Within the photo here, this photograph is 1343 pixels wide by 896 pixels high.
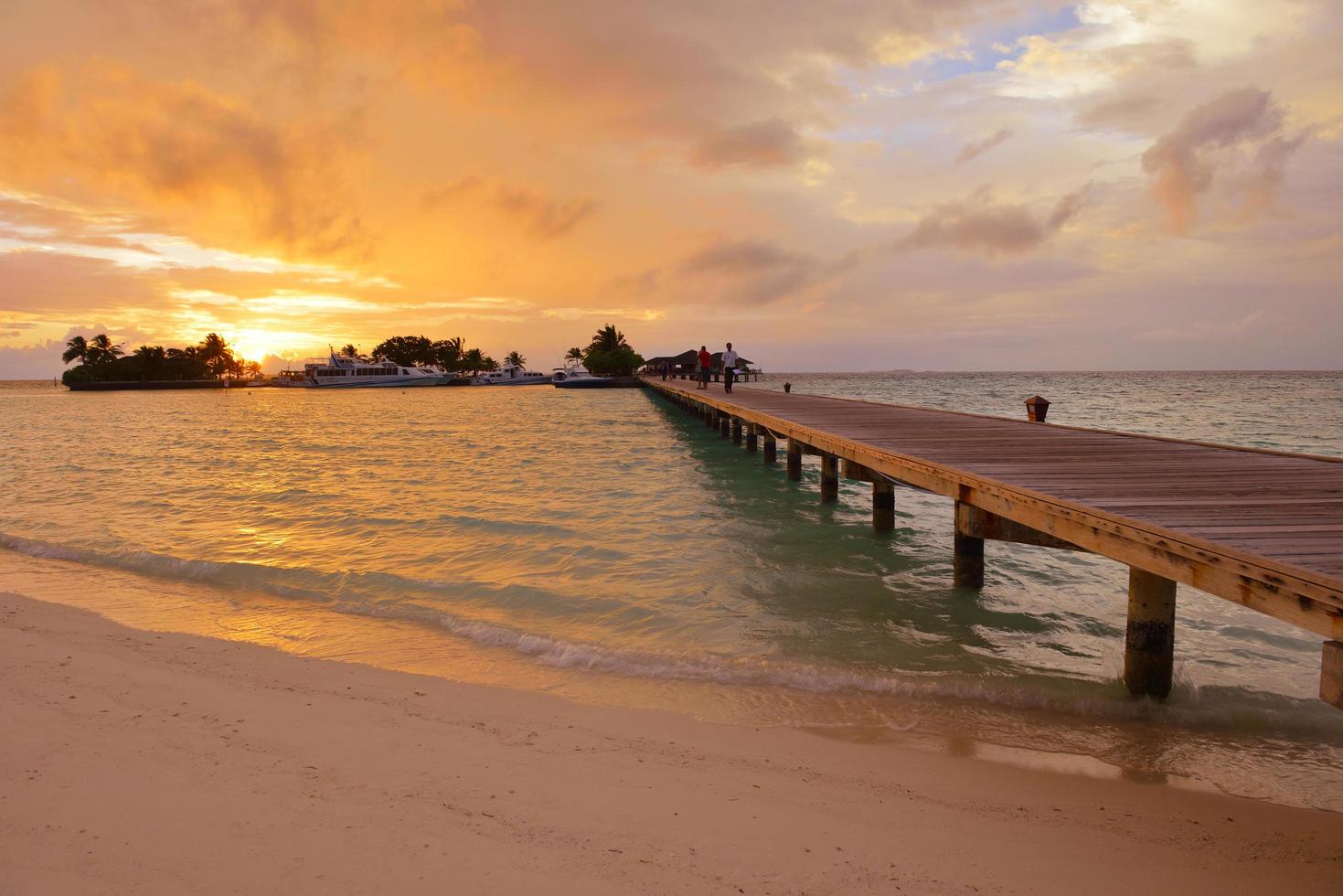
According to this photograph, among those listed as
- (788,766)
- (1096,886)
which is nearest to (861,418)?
(788,766)

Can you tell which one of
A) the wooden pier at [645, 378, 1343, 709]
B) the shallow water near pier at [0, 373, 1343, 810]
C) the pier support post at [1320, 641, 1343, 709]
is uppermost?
the wooden pier at [645, 378, 1343, 709]

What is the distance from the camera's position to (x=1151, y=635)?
16.5ft

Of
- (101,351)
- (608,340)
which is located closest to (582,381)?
(608,340)

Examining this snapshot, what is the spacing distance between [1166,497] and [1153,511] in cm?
55

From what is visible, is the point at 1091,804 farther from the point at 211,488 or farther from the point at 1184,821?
the point at 211,488

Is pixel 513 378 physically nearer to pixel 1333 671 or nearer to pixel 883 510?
pixel 883 510

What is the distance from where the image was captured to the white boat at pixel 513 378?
4048 inches

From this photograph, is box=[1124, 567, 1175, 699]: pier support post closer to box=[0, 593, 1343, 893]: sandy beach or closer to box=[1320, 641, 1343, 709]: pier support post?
box=[0, 593, 1343, 893]: sandy beach

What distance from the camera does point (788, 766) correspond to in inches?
157

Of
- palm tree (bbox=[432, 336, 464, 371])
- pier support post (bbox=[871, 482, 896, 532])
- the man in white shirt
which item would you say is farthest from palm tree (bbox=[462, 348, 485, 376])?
pier support post (bbox=[871, 482, 896, 532])

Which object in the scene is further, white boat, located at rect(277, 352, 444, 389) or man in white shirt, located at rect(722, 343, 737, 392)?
white boat, located at rect(277, 352, 444, 389)

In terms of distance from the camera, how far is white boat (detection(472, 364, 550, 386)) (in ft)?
337

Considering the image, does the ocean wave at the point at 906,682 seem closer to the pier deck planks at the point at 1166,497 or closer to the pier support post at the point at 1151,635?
the pier support post at the point at 1151,635

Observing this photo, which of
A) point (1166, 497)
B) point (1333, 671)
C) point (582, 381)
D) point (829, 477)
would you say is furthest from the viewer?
point (582, 381)
